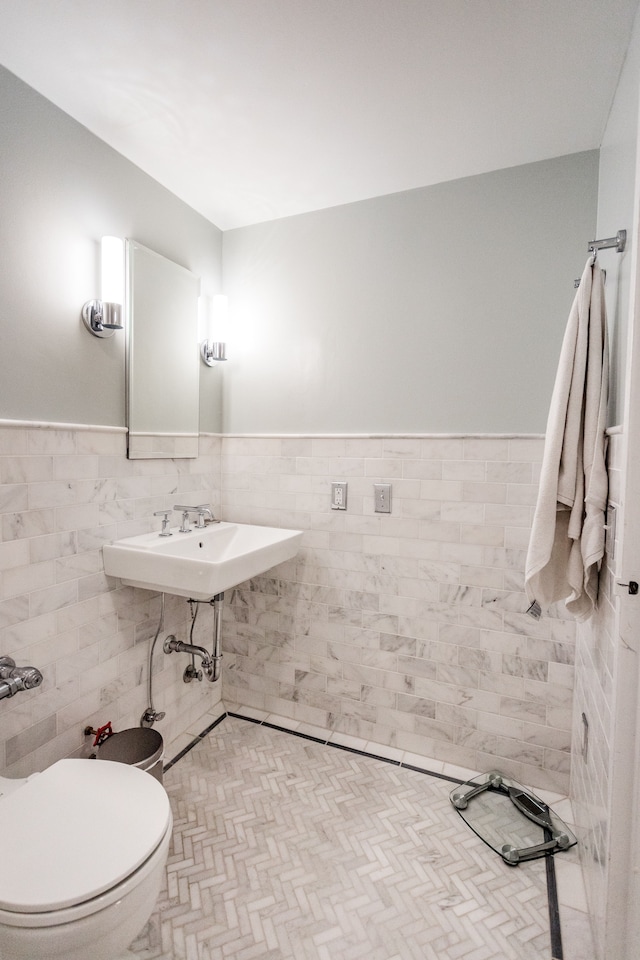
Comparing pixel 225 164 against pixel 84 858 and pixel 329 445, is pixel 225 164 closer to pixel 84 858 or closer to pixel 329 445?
pixel 329 445

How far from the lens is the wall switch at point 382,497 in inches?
77.8

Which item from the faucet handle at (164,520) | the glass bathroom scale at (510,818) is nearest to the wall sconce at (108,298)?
the faucet handle at (164,520)

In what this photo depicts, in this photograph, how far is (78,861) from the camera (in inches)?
37.3

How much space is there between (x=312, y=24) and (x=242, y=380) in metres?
1.36

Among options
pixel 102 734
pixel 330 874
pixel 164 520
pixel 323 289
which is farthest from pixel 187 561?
pixel 323 289

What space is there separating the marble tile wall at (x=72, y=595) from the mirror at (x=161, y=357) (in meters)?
0.11

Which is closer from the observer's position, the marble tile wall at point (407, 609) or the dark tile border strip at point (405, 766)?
the dark tile border strip at point (405, 766)

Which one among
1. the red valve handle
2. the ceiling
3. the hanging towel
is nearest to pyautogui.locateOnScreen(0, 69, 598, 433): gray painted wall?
the ceiling

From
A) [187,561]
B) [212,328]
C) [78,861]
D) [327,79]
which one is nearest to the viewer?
[78,861]

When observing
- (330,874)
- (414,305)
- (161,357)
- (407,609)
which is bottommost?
(330,874)

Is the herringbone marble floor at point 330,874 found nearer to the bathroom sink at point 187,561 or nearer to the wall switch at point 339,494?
the bathroom sink at point 187,561

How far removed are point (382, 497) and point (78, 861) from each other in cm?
149

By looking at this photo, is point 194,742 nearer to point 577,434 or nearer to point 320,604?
point 320,604

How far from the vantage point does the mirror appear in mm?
1798
